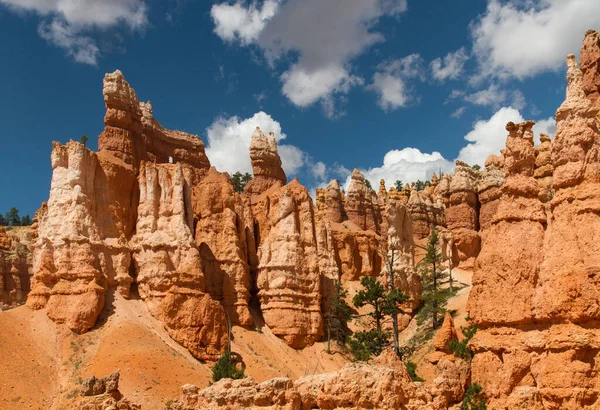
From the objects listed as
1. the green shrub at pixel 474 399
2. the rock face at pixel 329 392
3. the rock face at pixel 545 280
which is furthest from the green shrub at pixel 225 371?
the rock face at pixel 329 392

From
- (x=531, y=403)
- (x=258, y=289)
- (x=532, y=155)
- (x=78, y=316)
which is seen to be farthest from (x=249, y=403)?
(x=258, y=289)

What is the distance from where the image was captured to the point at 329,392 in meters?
Result: 14.2

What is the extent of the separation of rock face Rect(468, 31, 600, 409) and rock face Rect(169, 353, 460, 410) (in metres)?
5.38

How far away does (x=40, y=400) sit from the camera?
107 ft

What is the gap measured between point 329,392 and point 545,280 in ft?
31.4

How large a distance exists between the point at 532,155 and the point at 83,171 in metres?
31.2

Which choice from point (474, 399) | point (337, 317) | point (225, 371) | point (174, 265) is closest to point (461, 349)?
point (474, 399)

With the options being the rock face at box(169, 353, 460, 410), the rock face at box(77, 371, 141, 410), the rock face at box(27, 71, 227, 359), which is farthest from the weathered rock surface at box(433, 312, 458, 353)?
the rock face at box(27, 71, 227, 359)

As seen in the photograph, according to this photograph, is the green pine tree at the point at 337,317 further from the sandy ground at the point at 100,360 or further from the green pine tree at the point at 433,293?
the sandy ground at the point at 100,360

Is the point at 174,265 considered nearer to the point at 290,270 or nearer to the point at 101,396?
the point at 290,270

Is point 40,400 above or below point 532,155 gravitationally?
below

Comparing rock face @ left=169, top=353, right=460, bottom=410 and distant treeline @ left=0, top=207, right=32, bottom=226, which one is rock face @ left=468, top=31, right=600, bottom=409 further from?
distant treeline @ left=0, top=207, right=32, bottom=226

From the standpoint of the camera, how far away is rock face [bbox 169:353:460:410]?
13969 mm

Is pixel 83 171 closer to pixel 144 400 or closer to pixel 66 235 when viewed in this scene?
pixel 66 235
